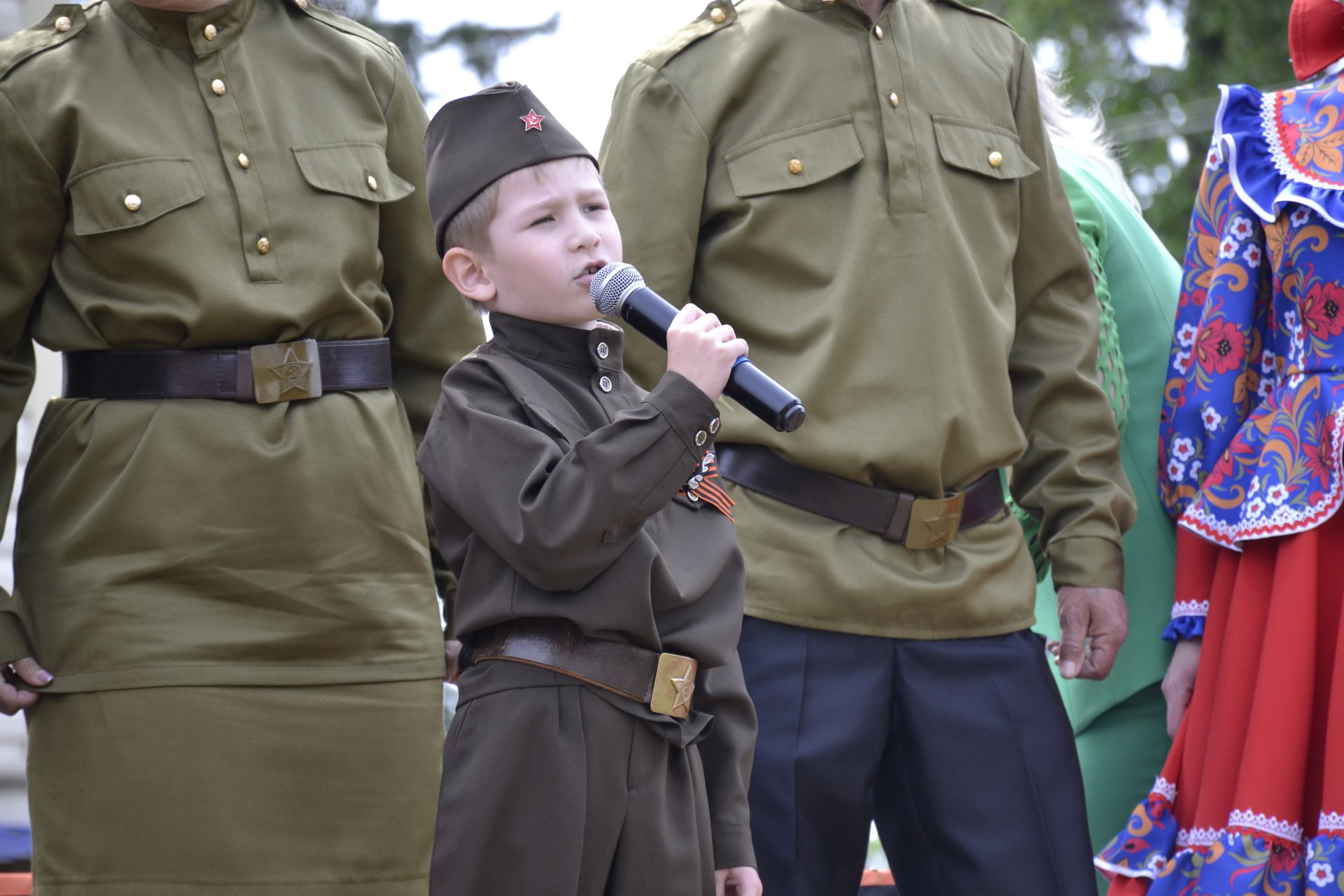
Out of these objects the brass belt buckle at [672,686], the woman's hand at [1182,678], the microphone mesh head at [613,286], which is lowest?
the woman's hand at [1182,678]

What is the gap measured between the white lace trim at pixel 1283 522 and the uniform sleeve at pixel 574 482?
1.10 m

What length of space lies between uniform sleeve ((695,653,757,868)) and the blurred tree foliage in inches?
498

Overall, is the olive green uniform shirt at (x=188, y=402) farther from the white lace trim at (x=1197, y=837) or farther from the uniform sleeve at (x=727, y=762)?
the white lace trim at (x=1197, y=837)

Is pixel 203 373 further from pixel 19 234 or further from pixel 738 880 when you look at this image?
pixel 738 880

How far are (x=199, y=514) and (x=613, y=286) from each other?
2.66ft

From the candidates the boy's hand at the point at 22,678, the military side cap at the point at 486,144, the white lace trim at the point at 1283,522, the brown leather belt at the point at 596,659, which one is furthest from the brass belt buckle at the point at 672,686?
the white lace trim at the point at 1283,522

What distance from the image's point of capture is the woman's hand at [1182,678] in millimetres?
2875

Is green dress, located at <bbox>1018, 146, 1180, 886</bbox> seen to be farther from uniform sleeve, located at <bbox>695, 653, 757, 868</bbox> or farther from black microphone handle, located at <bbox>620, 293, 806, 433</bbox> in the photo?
black microphone handle, located at <bbox>620, 293, 806, 433</bbox>

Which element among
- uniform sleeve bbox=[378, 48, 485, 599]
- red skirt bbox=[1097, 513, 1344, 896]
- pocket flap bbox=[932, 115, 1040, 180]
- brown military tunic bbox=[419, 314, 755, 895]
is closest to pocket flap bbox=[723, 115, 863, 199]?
pocket flap bbox=[932, 115, 1040, 180]

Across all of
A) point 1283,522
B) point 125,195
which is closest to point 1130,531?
point 1283,522

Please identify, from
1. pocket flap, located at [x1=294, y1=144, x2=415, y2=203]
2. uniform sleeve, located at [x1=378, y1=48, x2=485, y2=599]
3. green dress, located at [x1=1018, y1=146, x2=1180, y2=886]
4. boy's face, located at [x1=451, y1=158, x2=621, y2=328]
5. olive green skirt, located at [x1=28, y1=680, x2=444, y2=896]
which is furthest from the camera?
green dress, located at [x1=1018, y1=146, x2=1180, y2=886]

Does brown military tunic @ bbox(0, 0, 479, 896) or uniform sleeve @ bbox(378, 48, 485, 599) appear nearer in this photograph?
brown military tunic @ bbox(0, 0, 479, 896)

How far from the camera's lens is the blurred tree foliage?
48.0ft

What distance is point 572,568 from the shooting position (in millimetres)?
1986
